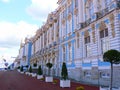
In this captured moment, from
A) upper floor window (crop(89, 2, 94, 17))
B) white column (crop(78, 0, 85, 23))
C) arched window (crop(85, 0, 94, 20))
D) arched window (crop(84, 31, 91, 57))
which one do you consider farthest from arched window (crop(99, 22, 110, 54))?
white column (crop(78, 0, 85, 23))

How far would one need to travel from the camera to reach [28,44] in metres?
93.7

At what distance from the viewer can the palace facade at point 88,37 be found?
22281mm

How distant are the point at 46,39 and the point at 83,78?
31.7m

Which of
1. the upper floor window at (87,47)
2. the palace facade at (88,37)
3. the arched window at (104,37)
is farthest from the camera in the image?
the upper floor window at (87,47)

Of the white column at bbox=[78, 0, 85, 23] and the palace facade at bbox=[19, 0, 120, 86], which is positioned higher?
the white column at bbox=[78, 0, 85, 23]

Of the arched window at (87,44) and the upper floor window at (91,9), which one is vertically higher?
the upper floor window at (91,9)

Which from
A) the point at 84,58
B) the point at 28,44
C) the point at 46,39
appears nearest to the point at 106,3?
the point at 84,58

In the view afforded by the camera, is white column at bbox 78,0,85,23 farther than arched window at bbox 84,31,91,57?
Yes

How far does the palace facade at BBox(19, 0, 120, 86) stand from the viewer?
22.3 m

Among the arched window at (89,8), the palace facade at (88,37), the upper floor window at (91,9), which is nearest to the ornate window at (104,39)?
the palace facade at (88,37)

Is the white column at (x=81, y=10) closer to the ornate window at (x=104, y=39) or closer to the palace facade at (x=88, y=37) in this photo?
the palace facade at (x=88, y=37)

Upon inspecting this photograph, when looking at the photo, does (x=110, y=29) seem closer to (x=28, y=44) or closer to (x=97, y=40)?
(x=97, y=40)

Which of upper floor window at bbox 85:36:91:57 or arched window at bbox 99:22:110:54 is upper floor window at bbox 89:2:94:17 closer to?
upper floor window at bbox 85:36:91:57

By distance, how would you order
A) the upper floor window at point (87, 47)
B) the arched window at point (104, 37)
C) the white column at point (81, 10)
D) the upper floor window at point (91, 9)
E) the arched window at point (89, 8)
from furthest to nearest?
the white column at point (81, 10)
the arched window at point (89, 8)
the upper floor window at point (91, 9)
the upper floor window at point (87, 47)
the arched window at point (104, 37)
